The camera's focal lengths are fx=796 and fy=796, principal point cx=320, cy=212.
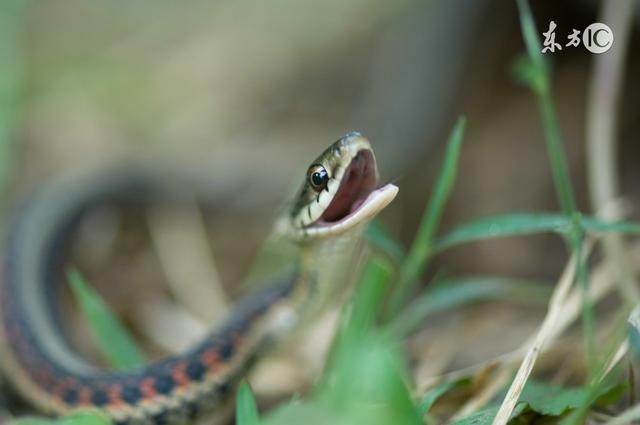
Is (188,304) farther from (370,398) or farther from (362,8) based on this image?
(362,8)

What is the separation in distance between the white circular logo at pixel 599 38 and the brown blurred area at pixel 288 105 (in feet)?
2.05

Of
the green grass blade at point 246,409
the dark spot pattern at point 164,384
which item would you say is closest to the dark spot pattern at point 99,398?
the dark spot pattern at point 164,384

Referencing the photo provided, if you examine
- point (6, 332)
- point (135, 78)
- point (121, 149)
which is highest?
point (135, 78)

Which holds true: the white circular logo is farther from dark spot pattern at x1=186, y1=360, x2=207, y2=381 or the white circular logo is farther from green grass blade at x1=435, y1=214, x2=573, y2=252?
dark spot pattern at x1=186, y1=360, x2=207, y2=381

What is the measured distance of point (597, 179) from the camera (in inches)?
98.2

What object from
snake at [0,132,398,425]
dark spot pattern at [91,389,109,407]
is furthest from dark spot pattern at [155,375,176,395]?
dark spot pattern at [91,389,109,407]

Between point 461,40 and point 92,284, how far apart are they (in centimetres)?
210

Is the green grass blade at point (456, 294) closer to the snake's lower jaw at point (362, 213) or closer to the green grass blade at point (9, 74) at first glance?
the snake's lower jaw at point (362, 213)

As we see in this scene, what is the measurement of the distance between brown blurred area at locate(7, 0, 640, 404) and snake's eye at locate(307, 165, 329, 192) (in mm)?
1609

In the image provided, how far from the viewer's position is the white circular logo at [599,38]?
2.79 meters

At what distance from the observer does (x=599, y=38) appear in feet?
9.36

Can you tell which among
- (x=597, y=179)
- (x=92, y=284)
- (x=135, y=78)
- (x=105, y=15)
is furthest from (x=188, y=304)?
(x=105, y=15)

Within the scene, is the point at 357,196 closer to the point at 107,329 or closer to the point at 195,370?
the point at 195,370

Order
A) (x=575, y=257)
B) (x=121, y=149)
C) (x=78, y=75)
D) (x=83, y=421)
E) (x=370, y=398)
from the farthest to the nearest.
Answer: (x=78, y=75), (x=121, y=149), (x=575, y=257), (x=83, y=421), (x=370, y=398)
